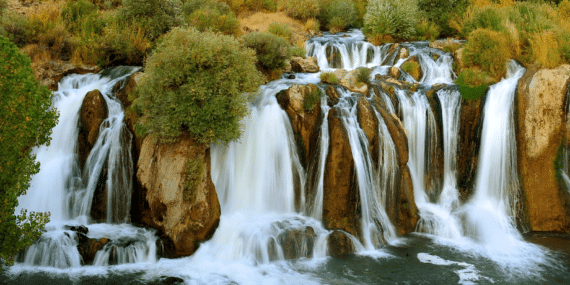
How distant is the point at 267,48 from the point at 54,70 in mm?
7553

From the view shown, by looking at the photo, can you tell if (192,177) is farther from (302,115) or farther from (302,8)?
(302,8)

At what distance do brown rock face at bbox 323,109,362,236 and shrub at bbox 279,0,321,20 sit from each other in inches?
571

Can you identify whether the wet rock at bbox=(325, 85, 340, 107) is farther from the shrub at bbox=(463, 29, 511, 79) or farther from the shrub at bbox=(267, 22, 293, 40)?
the shrub at bbox=(267, 22, 293, 40)

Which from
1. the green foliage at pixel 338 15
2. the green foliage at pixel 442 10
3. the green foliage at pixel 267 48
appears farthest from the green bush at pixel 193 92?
the green foliage at pixel 442 10

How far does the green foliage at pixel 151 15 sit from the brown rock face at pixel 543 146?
13.7 m

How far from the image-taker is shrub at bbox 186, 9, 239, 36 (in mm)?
19094

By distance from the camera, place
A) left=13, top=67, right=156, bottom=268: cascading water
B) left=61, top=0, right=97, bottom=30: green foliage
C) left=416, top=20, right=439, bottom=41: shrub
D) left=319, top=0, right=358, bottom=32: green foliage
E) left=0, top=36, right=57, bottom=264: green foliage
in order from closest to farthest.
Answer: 1. left=0, top=36, right=57, bottom=264: green foliage
2. left=13, top=67, right=156, bottom=268: cascading water
3. left=61, top=0, right=97, bottom=30: green foliage
4. left=416, top=20, right=439, bottom=41: shrub
5. left=319, top=0, right=358, bottom=32: green foliage

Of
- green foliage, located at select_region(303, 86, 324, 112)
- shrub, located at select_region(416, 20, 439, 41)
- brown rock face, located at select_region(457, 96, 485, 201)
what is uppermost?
shrub, located at select_region(416, 20, 439, 41)

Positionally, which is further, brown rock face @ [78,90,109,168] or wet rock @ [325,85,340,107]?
wet rock @ [325,85,340,107]

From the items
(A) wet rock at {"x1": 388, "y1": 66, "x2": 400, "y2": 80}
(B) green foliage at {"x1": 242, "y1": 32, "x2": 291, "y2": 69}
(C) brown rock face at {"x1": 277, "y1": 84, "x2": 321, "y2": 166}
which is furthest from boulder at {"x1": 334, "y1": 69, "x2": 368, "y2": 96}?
(B) green foliage at {"x1": 242, "y1": 32, "x2": 291, "y2": 69}

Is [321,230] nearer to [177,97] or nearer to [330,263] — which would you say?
[330,263]

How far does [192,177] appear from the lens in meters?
10.8

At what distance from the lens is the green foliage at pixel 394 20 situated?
20.5 m

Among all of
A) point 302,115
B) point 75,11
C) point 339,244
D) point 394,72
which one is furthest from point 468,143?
point 75,11
